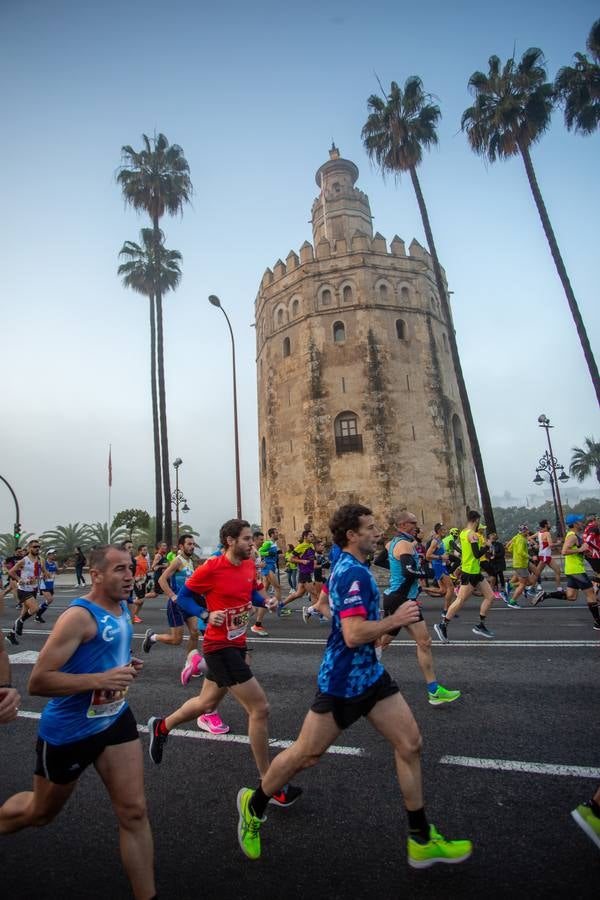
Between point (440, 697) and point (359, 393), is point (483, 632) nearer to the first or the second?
point (440, 697)

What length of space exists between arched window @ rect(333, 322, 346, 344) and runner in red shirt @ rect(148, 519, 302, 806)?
87.4ft

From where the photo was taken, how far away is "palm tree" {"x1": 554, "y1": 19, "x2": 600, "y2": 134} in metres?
19.7

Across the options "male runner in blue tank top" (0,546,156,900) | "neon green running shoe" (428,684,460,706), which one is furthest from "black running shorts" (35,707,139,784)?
"neon green running shoe" (428,684,460,706)

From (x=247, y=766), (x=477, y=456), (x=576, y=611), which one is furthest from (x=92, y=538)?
(x=247, y=766)

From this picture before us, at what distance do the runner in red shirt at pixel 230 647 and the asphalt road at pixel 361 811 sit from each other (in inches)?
13.6

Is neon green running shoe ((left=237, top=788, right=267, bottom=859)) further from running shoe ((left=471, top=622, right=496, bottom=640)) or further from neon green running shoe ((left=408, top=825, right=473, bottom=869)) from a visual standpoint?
running shoe ((left=471, top=622, right=496, bottom=640))

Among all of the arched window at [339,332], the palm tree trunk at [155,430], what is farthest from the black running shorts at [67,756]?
the arched window at [339,332]

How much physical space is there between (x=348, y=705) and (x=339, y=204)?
42072 mm

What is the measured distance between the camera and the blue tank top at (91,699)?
244cm

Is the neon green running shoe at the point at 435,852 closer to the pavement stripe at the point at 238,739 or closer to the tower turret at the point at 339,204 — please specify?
the pavement stripe at the point at 238,739

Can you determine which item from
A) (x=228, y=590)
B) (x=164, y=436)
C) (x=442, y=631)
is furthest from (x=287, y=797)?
(x=164, y=436)

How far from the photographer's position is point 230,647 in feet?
12.8

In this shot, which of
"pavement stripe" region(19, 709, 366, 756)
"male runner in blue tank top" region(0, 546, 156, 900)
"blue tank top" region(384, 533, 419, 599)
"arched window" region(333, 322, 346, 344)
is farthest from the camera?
"arched window" region(333, 322, 346, 344)

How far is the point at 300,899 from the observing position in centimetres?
239
